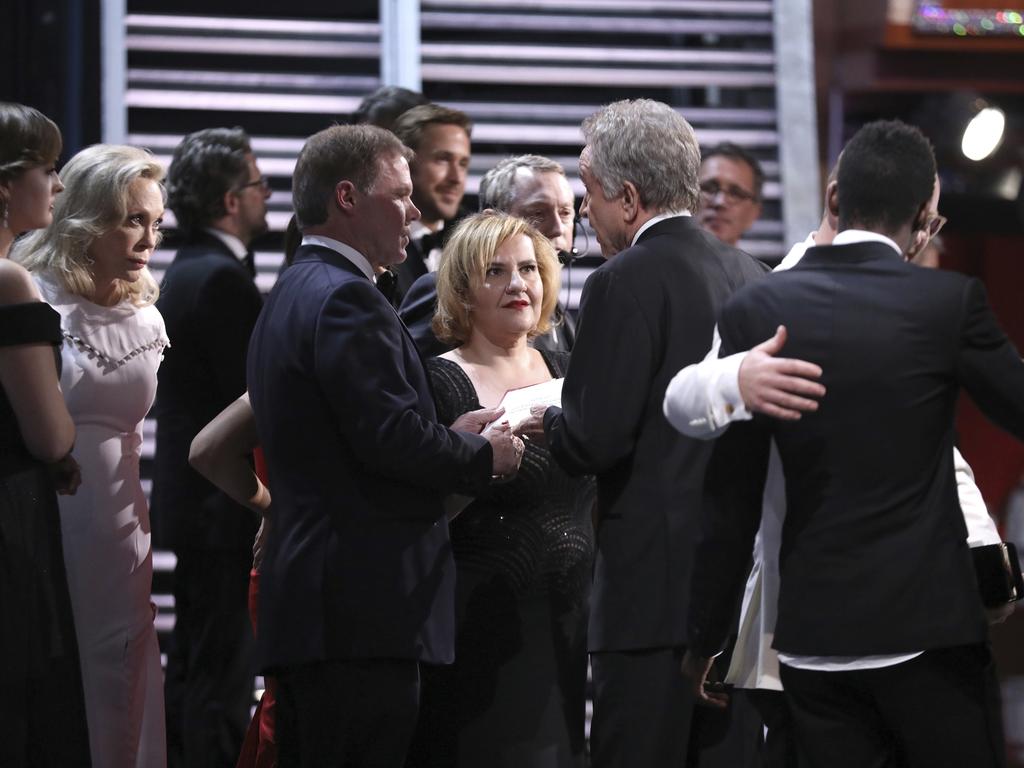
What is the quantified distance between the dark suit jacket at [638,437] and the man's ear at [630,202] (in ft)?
0.44

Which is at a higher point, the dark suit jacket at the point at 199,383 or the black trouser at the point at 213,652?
the dark suit jacket at the point at 199,383

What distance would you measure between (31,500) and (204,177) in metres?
1.67

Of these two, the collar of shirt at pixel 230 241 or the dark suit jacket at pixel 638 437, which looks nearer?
the dark suit jacket at pixel 638 437

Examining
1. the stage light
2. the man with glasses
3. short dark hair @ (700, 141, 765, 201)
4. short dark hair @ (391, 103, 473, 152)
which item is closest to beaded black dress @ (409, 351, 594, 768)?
short dark hair @ (391, 103, 473, 152)

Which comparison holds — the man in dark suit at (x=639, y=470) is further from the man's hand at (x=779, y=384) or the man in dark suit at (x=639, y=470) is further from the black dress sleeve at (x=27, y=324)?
the black dress sleeve at (x=27, y=324)

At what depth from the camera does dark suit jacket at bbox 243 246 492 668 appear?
2.92 m

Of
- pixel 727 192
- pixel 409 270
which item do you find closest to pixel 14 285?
pixel 409 270

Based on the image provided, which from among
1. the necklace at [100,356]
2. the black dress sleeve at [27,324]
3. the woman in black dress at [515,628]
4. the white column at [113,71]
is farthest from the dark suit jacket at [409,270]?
the white column at [113,71]

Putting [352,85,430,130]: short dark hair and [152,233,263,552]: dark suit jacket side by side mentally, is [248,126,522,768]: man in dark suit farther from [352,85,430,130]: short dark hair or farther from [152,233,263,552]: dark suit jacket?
[352,85,430,130]: short dark hair

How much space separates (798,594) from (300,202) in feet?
4.51

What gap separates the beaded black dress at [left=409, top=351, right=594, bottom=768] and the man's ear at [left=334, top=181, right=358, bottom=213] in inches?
28.2

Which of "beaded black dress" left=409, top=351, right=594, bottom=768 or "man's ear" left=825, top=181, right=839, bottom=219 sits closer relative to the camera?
"man's ear" left=825, top=181, right=839, bottom=219

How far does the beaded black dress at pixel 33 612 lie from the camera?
304 centimetres

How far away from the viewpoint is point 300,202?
3.21m
